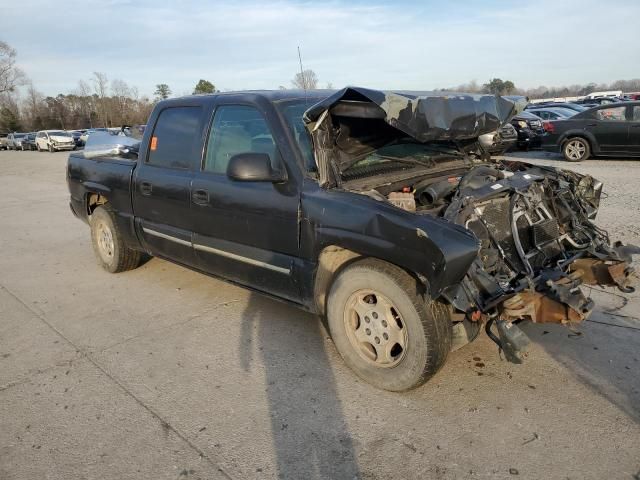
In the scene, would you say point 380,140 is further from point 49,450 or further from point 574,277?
point 49,450

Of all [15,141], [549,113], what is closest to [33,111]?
[15,141]

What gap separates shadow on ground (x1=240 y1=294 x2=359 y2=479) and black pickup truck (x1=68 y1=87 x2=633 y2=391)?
33 centimetres

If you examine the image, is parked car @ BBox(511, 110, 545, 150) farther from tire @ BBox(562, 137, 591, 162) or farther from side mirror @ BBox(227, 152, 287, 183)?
side mirror @ BBox(227, 152, 287, 183)

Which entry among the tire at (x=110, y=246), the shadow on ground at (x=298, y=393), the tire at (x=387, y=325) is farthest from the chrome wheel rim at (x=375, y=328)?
the tire at (x=110, y=246)

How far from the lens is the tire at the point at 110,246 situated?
18.1 feet

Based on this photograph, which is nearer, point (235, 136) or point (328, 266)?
point (328, 266)

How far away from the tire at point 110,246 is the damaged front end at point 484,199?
10.1 feet

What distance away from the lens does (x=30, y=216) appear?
32.3 ft

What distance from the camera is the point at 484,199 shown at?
3.41m

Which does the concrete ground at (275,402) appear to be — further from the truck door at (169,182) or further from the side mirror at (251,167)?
the side mirror at (251,167)

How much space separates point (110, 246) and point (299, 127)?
3.15 metres

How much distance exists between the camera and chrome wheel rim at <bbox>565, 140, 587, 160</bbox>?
13549 millimetres

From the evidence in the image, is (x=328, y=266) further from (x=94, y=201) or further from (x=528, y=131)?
(x=528, y=131)

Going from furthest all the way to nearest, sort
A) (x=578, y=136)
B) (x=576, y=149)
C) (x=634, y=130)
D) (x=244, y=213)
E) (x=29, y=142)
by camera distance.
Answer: (x=29, y=142)
(x=576, y=149)
(x=578, y=136)
(x=634, y=130)
(x=244, y=213)
